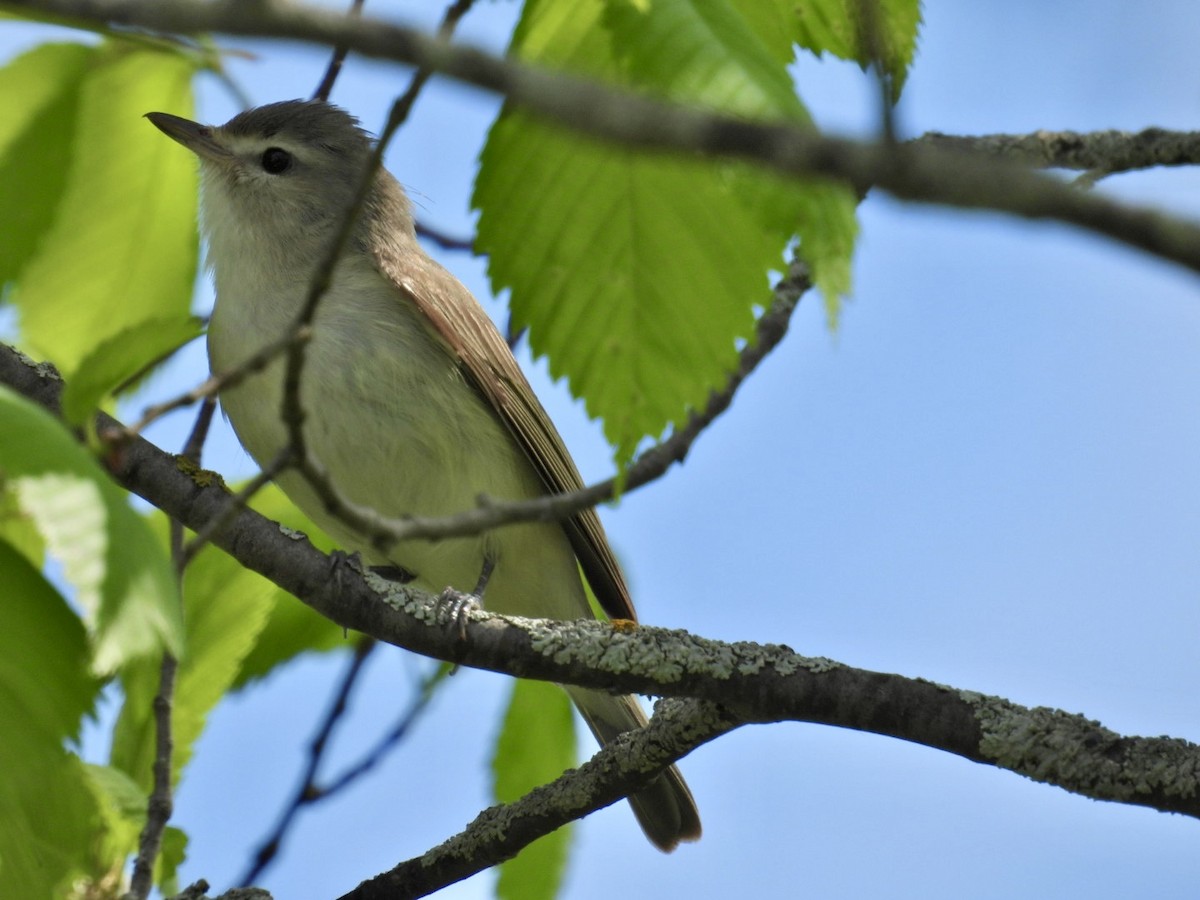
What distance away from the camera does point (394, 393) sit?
4.51 meters

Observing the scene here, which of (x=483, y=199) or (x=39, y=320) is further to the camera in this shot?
(x=39, y=320)

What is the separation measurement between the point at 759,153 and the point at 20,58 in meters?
2.58

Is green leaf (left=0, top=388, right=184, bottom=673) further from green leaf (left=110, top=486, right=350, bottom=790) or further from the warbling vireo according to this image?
the warbling vireo

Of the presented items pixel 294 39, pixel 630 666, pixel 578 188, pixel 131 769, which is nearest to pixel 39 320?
pixel 131 769

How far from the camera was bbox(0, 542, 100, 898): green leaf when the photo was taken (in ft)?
6.88

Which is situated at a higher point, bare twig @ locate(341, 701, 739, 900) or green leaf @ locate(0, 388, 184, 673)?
bare twig @ locate(341, 701, 739, 900)

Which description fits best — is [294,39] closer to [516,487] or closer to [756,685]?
[756,685]

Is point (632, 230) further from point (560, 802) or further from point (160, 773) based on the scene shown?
point (160, 773)

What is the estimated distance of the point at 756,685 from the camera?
2.96 metres

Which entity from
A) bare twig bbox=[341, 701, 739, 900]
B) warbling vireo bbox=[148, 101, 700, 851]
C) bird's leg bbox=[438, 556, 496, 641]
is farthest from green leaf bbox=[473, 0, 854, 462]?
warbling vireo bbox=[148, 101, 700, 851]

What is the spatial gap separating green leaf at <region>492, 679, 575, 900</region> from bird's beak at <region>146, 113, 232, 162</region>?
5.74ft

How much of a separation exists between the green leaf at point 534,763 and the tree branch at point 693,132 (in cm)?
248

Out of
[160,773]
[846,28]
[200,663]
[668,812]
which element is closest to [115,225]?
[200,663]

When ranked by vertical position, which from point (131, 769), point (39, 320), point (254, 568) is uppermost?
point (39, 320)
